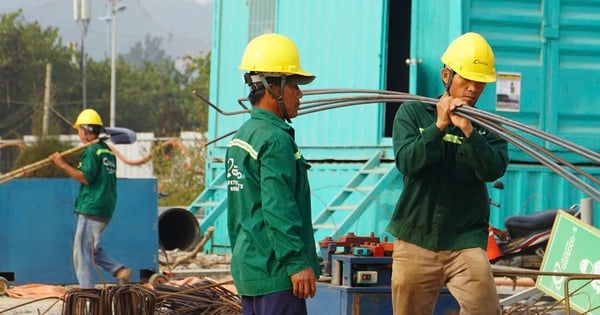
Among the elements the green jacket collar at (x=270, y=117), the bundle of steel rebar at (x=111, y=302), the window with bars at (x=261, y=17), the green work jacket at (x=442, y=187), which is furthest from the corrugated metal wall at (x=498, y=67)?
the green jacket collar at (x=270, y=117)

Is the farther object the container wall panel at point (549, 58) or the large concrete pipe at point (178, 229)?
the large concrete pipe at point (178, 229)

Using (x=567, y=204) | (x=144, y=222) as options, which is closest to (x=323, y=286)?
(x=144, y=222)

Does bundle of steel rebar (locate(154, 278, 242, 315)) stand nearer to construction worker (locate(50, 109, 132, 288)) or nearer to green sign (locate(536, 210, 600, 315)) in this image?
green sign (locate(536, 210, 600, 315))

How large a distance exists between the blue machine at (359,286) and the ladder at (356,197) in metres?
6.42

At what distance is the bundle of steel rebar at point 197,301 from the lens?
30.9 feet

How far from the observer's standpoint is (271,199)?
5758mm

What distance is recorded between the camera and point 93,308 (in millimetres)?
8430

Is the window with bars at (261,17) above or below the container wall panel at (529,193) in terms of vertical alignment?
above

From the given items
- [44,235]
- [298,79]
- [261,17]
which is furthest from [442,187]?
[261,17]

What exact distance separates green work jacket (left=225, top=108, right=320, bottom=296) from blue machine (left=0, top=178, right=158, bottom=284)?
8.43 m

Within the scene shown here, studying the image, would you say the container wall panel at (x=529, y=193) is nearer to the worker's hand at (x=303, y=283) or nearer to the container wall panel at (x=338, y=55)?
the container wall panel at (x=338, y=55)

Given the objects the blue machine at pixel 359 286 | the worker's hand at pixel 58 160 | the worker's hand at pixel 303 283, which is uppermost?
the worker's hand at pixel 58 160

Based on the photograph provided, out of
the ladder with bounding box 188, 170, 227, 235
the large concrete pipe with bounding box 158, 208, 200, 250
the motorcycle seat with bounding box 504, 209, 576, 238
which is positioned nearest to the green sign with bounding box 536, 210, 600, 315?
the motorcycle seat with bounding box 504, 209, 576, 238

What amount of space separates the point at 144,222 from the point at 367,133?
342cm
